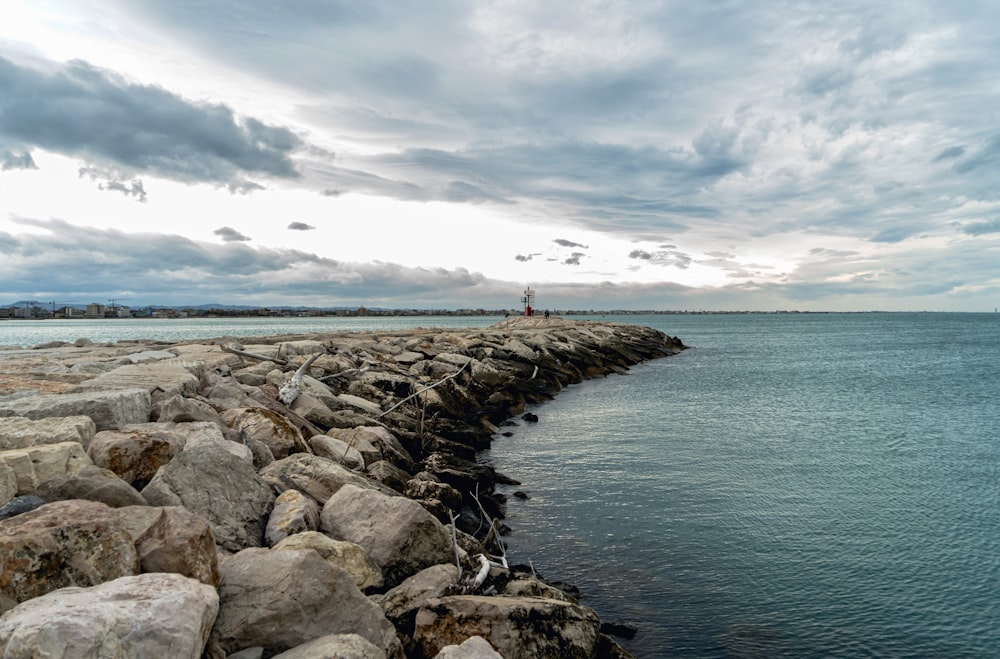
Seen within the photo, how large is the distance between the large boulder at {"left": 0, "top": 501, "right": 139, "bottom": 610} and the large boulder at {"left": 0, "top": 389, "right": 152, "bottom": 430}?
2914 mm

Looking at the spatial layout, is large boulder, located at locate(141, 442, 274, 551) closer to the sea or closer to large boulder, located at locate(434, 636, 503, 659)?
large boulder, located at locate(434, 636, 503, 659)

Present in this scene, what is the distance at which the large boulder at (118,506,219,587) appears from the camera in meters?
4.02

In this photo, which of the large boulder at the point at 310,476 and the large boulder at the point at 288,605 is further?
the large boulder at the point at 310,476

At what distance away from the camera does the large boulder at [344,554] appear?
533 cm

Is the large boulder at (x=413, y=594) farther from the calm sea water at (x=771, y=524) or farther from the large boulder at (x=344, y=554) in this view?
the calm sea water at (x=771, y=524)

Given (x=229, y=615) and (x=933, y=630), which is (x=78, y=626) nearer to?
(x=229, y=615)

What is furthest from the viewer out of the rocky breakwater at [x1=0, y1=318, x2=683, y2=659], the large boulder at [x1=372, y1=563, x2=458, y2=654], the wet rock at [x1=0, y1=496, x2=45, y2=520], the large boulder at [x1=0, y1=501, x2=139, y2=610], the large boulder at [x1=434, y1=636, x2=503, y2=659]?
the large boulder at [x1=372, y1=563, x2=458, y2=654]

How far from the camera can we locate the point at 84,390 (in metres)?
7.79

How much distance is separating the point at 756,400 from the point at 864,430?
6461 millimetres

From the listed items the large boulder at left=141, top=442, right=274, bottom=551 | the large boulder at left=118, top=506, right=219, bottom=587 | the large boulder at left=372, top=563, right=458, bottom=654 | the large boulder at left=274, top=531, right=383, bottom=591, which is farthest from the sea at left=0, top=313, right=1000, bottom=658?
the large boulder at left=118, top=506, right=219, bottom=587

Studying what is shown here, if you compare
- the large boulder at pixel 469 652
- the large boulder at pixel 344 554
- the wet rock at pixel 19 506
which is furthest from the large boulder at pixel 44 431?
the large boulder at pixel 469 652

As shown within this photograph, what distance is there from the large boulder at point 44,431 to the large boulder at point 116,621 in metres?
2.79

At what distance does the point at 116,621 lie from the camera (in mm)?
3094

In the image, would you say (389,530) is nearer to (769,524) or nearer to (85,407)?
(85,407)
